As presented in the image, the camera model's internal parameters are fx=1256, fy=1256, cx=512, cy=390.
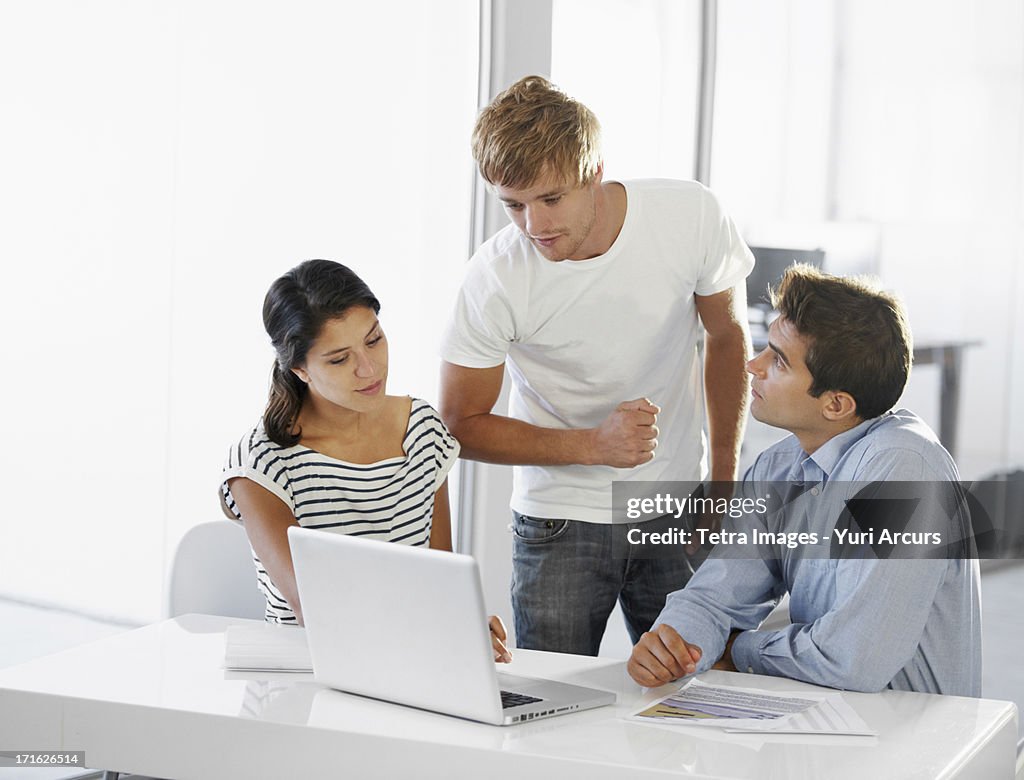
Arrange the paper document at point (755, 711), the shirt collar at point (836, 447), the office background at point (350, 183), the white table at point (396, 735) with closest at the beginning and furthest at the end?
the white table at point (396, 735) < the paper document at point (755, 711) < the shirt collar at point (836, 447) < the office background at point (350, 183)

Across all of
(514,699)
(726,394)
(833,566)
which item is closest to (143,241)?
(726,394)

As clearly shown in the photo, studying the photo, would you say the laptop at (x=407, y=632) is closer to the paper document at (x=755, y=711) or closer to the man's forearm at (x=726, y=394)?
the paper document at (x=755, y=711)

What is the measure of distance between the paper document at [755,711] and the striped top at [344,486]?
1.93ft

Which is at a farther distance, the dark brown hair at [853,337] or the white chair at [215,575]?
the white chair at [215,575]

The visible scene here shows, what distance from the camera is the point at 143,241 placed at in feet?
7.88

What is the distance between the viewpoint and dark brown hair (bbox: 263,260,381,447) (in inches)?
81.1

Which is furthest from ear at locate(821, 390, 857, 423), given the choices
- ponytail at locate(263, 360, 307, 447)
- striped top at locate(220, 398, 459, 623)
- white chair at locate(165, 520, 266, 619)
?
white chair at locate(165, 520, 266, 619)

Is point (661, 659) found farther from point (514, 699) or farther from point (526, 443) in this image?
point (526, 443)

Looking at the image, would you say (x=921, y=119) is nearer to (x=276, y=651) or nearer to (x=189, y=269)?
(x=189, y=269)

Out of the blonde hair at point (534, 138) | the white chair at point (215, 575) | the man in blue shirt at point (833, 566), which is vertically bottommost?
the white chair at point (215, 575)

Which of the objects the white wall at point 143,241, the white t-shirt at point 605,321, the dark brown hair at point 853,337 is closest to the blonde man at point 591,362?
the white t-shirt at point 605,321

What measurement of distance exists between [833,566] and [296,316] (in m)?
0.94

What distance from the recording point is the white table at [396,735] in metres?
1.36

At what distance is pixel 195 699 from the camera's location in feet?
5.13
